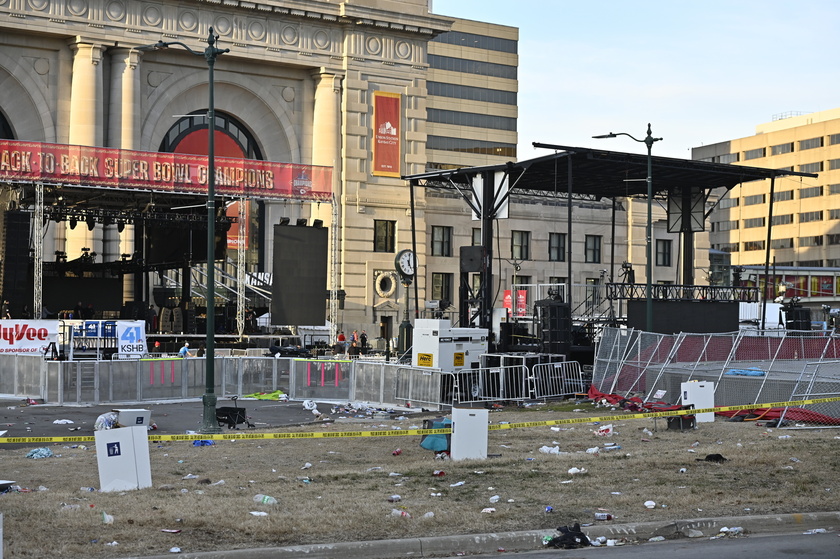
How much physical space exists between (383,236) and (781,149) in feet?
284

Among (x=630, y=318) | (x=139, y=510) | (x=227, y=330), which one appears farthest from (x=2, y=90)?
(x=139, y=510)

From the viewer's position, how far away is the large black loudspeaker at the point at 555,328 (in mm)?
36844

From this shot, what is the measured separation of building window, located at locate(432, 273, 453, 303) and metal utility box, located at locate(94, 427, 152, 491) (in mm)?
54766

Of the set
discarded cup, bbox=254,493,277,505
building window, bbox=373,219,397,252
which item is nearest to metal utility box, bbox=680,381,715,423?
discarded cup, bbox=254,493,277,505

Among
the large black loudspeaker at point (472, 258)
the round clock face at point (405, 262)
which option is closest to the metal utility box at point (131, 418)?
the large black loudspeaker at point (472, 258)

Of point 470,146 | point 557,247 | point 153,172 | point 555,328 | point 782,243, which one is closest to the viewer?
point 555,328

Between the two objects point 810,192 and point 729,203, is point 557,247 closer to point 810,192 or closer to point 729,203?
point 810,192

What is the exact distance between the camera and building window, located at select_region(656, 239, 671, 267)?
256ft

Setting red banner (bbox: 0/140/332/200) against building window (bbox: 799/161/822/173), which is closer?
red banner (bbox: 0/140/332/200)

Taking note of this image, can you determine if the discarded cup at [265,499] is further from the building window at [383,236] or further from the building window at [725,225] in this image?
the building window at [725,225]

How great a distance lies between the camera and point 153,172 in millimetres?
47562

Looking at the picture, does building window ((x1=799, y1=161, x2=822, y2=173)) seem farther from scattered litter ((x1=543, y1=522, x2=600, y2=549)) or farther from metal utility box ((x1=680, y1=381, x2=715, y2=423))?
scattered litter ((x1=543, y1=522, x2=600, y2=549))

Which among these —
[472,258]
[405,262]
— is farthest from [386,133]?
[472,258]

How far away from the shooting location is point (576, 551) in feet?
40.0
